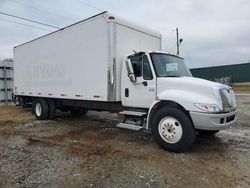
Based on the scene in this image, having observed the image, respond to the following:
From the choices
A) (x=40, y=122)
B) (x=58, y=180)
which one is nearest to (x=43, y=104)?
(x=40, y=122)

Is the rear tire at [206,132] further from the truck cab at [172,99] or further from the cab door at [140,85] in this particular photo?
the cab door at [140,85]

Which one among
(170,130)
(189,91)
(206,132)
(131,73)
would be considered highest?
(131,73)

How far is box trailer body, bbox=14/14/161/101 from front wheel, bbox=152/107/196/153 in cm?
167

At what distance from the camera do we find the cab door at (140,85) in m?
6.39

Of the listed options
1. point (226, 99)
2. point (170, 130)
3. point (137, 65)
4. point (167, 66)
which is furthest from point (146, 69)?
point (226, 99)

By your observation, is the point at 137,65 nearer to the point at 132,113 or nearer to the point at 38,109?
the point at 132,113

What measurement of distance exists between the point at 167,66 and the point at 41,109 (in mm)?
5969

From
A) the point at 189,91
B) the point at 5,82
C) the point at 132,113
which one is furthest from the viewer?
the point at 5,82

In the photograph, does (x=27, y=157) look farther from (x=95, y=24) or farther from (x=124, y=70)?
(x=95, y=24)

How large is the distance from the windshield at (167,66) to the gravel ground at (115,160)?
1857 millimetres

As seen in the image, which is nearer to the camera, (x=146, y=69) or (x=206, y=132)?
(x=146, y=69)

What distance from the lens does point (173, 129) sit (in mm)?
5691

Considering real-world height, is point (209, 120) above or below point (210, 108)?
below

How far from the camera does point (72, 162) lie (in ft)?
16.5
